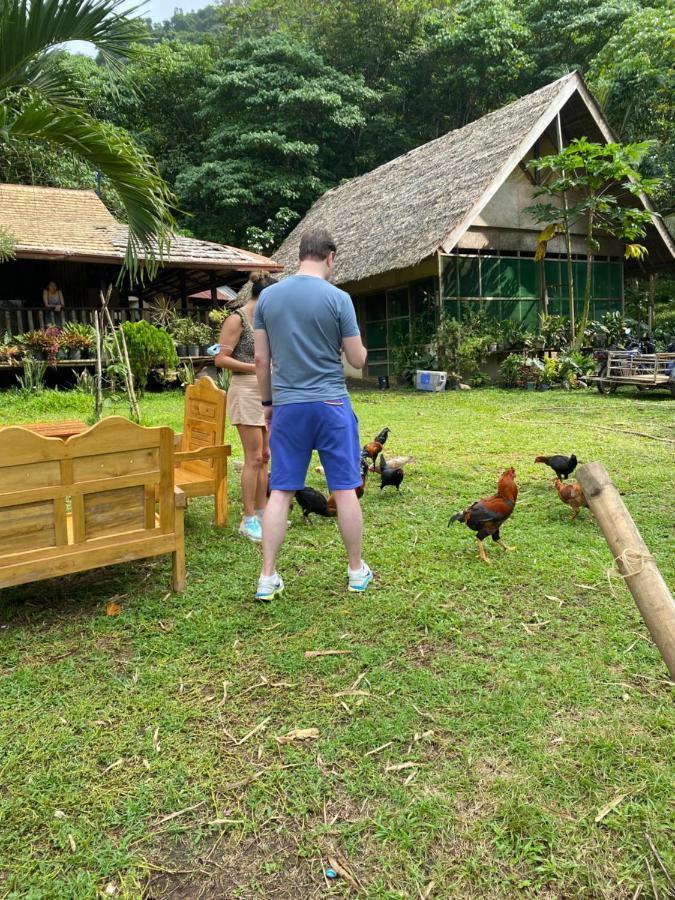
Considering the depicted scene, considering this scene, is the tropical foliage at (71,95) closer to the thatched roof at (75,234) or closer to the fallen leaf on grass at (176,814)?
the fallen leaf on grass at (176,814)

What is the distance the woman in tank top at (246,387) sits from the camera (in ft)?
13.2

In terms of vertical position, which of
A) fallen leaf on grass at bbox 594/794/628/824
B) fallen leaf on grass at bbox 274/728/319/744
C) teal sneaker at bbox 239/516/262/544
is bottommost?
fallen leaf on grass at bbox 594/794/628/824

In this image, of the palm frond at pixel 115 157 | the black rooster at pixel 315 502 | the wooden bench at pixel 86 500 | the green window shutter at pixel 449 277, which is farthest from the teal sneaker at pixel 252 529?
the green window shutter at pixel 449 277

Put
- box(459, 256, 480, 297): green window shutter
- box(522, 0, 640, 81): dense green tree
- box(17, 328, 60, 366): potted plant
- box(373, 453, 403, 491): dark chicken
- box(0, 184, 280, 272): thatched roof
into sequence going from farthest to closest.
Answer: box(522, 0, 640, 81): dense green tree < box(459, 256, 480, 297): green window shutter < box(0, 184, 280, 272): thatched roof < box(17, 328, 60, 366): potted plant < box(373, 453, 403, 491): dark chicken

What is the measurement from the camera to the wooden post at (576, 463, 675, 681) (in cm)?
144

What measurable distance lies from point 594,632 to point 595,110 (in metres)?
14.9

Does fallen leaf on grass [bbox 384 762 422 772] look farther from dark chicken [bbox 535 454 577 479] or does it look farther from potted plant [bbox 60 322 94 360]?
potted plant [bbox 60 322 94 360]

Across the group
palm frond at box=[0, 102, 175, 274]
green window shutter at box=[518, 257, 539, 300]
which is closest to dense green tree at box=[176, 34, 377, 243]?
green window shutter at box=[518, 257, 539, 300]

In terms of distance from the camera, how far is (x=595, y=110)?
14.3 meters

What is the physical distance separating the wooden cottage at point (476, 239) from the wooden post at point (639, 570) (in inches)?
452

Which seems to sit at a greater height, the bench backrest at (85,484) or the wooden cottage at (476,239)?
the wooden cottage at (476,239)

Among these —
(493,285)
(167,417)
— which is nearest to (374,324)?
(493,285)

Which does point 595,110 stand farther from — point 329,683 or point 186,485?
point 329,683

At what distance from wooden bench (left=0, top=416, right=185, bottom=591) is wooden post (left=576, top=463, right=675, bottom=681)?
2.24 m
